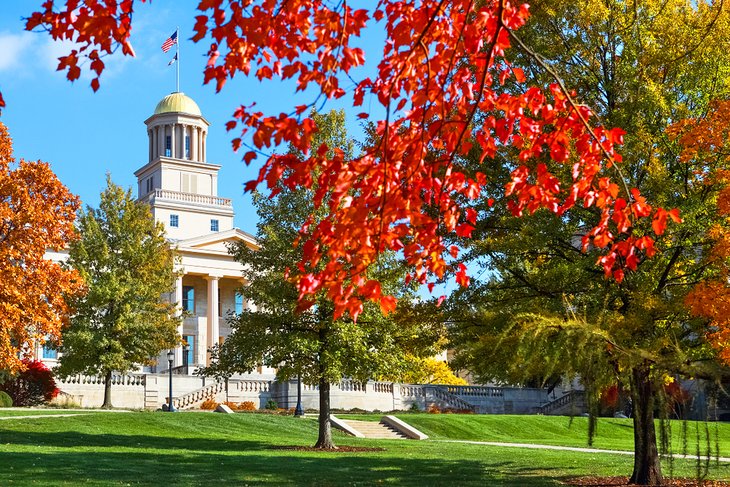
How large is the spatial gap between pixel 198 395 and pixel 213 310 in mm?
20459

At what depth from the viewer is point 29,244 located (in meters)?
24.9

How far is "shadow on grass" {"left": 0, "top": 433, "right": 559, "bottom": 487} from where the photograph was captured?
17.9m

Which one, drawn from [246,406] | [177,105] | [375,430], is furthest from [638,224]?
[177,105]

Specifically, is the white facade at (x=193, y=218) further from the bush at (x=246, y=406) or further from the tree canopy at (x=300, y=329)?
the tree canopy at (x=300, y=329)

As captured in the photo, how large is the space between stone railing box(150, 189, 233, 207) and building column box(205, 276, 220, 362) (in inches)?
432

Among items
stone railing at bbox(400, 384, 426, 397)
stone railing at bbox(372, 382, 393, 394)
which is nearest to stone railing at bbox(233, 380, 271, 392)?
stone railing at bbox(372, 382, 393, 394)

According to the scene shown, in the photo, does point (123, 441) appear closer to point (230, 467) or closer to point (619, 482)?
point (230, 467)

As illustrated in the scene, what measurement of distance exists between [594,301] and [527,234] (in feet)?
6.31

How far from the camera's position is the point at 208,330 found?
74.8 metres

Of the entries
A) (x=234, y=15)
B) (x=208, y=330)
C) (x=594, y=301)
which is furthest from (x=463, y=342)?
(x=208, y=330)

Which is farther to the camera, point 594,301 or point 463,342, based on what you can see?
point 463,342

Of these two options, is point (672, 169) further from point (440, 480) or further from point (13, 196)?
point (13, 196)

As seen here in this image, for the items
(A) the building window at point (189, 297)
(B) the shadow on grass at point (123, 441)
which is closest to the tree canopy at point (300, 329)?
(B) the shadow on grass at point (123, 441)

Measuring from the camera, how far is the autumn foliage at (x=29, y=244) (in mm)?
24375
